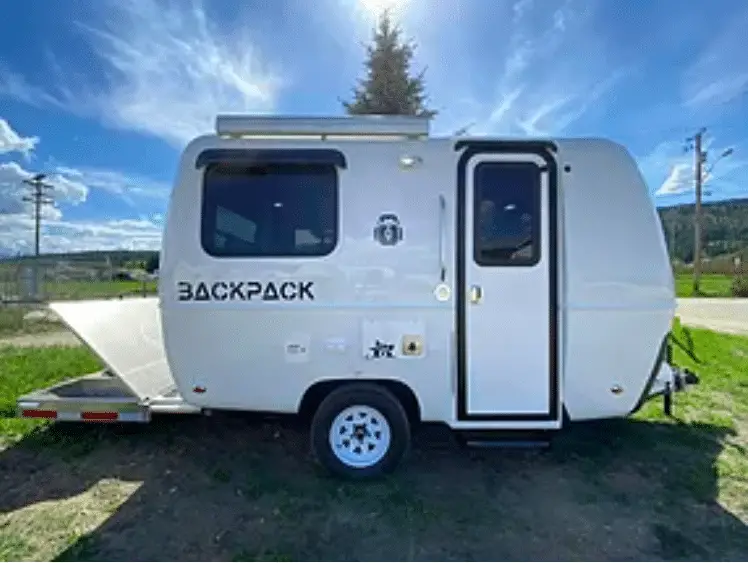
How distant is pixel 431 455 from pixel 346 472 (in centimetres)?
95

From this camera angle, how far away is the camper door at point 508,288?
4.06 metres

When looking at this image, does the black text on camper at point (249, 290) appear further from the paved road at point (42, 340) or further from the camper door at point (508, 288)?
the paved road at point (42, 340)

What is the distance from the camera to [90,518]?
3.60m

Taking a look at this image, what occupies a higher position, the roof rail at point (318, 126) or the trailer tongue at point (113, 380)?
the roof rail at point (318, 126)

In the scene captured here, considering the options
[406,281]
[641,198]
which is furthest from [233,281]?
[641,198]

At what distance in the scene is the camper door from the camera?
13.3 feet

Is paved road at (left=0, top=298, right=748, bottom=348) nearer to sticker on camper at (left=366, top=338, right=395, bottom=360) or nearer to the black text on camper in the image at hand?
the black text on camper

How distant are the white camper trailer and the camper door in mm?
11

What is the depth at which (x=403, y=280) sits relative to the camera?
403 centimetres

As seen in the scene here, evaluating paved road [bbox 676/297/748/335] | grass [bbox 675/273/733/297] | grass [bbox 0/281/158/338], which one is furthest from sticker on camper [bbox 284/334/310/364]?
grass [bbox 675/273/733/297]

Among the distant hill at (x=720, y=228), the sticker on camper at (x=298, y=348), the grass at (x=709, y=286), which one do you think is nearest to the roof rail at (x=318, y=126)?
the sticker on camper at (x=298, y=348)

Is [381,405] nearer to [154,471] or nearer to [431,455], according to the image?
[431,455]

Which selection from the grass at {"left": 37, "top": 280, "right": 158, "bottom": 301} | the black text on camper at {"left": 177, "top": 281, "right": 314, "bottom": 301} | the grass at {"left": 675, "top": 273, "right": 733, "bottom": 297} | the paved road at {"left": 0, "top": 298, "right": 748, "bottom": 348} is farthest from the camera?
the grass at {"left": 675, "top": 273, "right": 733, "bottom": 297}

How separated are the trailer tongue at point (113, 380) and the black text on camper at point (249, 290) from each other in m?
0.94
